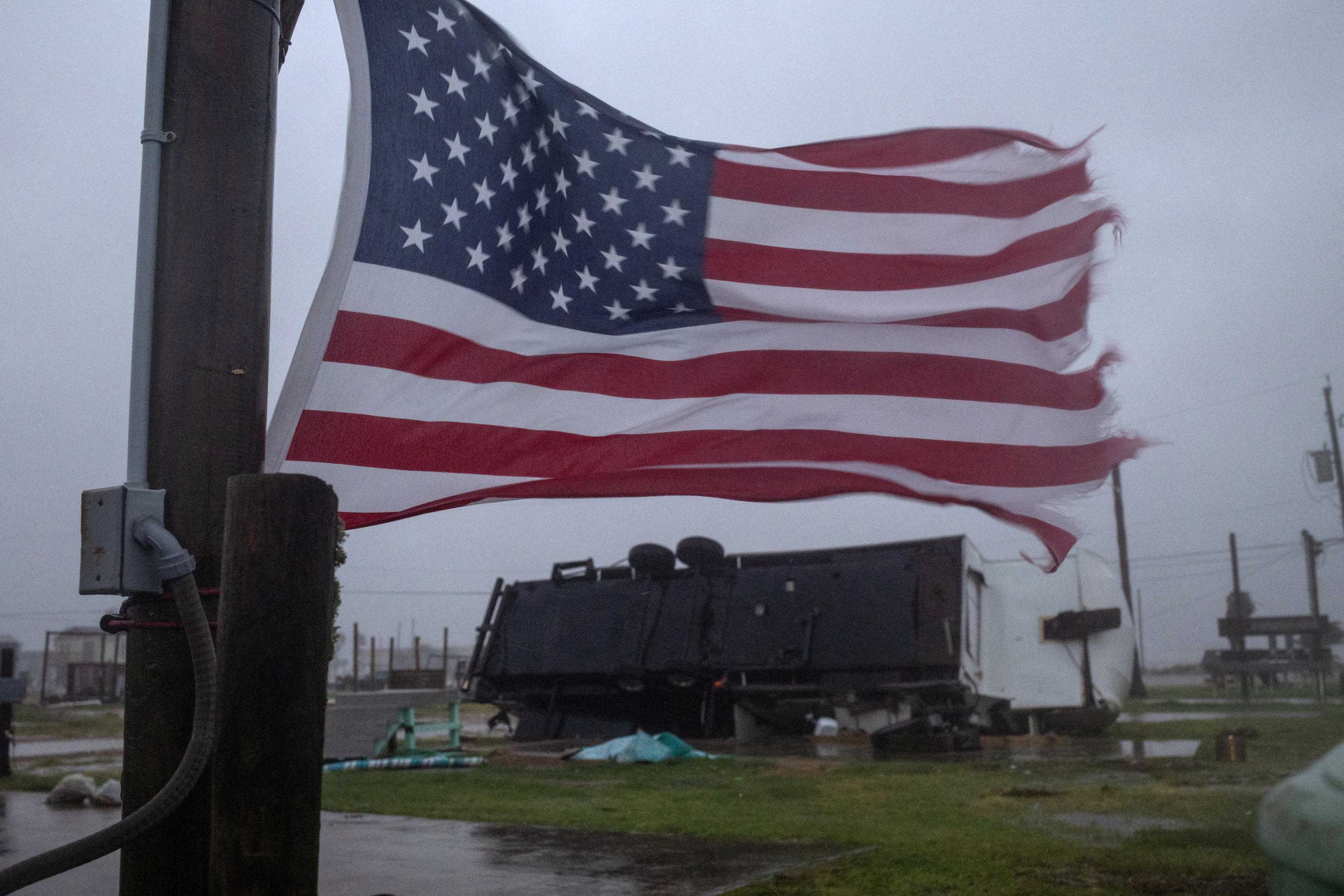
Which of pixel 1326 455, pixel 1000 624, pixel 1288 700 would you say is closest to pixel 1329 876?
pixel 1000 624

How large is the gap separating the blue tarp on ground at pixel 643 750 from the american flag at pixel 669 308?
21.1ft

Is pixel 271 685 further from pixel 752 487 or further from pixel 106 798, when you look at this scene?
pixel 106 798

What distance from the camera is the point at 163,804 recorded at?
265 cm

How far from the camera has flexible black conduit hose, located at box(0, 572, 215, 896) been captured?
260 cm

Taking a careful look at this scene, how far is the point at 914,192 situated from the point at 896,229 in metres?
0.21

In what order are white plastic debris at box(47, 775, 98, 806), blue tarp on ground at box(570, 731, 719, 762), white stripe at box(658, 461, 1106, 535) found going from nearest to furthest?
white stripe at box(658, 461, 1106, 535) < white plastic debris at box(47, 775, 98, 806) < blue tarp on ground at box(570, 731, 719, 762)

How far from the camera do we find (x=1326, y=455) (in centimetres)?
4219

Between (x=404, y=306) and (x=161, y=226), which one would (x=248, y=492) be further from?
(x=404, y=306)

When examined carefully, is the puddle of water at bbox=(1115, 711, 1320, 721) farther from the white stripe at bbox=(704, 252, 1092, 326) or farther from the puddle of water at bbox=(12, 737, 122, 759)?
the puddle of water at bbox=(12, 737, 122, 759)

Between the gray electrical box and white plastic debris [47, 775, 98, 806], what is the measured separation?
517cm

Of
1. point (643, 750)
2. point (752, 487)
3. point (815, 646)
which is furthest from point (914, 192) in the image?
point (815, 646)

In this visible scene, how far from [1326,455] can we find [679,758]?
1557 inches

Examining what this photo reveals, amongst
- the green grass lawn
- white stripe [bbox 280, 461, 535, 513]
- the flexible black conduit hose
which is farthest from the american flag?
the green grass lawn

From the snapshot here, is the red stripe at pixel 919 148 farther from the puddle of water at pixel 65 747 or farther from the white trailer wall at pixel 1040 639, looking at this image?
the puddle of water at pixel 65 747
